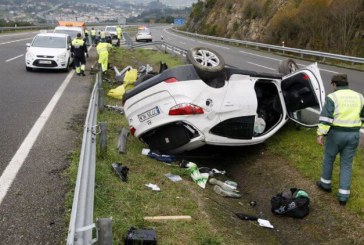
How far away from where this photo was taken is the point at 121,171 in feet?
20.2

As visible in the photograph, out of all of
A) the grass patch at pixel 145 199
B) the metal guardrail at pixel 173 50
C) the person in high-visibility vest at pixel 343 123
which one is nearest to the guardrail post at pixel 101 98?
the grass patch at pixel 145 199

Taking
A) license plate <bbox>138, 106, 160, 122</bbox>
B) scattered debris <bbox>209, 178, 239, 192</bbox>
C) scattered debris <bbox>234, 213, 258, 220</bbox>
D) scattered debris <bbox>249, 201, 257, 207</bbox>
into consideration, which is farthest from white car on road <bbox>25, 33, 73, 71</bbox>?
scattered debris <bbox>234, 213, 258, 220</bbox>

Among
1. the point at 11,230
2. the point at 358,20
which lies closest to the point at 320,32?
the point at 358,20

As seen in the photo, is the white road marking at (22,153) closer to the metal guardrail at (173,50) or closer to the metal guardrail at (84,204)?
the metal guardrail at (84,204)

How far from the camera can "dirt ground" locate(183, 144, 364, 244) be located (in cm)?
526

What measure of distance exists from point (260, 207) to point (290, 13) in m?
27.7

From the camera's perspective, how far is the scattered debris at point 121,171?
6.07 meters

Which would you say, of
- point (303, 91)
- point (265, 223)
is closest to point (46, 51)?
point (303, 91)

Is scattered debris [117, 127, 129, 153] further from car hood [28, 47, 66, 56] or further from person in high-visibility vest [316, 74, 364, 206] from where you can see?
car hood [28, 47, 66, 56]

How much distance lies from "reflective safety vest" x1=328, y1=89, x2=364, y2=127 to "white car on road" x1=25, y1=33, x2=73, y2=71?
13.2 metres

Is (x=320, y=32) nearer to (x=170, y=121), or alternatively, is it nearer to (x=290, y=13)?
(x=290, y=13)

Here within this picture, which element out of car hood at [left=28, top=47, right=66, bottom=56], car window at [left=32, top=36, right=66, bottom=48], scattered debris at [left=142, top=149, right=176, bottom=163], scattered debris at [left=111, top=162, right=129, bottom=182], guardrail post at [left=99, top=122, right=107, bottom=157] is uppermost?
car window at [left=32, top=36, right=66, bottom=48]

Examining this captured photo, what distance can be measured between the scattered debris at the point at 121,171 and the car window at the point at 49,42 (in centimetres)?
1260

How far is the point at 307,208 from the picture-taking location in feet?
19.4
